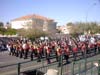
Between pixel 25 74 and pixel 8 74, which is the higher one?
pixel 25 74

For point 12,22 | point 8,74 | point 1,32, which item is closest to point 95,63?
point 8,74

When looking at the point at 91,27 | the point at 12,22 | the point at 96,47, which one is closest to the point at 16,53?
the point at 96,47

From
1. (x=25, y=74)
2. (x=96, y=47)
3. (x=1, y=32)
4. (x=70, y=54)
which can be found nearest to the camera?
(x=25, y=74)

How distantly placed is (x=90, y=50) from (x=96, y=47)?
6.21ft

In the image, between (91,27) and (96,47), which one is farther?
(91,27)

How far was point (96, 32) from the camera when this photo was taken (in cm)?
8938

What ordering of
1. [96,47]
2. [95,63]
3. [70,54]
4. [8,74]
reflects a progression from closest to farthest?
[95,63], [8,74], [70,54], [96,47]

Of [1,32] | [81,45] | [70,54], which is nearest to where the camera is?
[70,54]

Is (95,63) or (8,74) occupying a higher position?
(95,63)

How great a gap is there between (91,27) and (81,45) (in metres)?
61.3

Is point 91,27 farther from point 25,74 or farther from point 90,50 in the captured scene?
point 25,74

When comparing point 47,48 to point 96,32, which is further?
point 96,32

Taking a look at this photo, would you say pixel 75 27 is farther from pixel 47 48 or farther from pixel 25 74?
pixel 25 74

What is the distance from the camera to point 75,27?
297 feet
